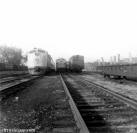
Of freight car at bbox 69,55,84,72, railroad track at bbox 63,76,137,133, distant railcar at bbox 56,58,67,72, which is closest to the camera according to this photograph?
railroad track at bbox 63,76,137,133

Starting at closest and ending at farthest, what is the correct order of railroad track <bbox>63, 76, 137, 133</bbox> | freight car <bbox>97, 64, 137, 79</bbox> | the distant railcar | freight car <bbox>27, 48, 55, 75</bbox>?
1. railroad track <bbox>63, 76, 137, 133</bbox>
2. freight car <bbox>97, 64, 137, 79</bbox>
3. freight car <bbox>27, 48, 55, 75</bbox>
4. the distant railcar

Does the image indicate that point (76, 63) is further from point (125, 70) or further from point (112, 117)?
point (112, 117)

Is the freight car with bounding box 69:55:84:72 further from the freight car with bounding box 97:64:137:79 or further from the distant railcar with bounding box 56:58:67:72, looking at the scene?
the freight car with bounding box 97:64:137:79

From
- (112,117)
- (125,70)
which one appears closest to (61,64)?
(125,70)

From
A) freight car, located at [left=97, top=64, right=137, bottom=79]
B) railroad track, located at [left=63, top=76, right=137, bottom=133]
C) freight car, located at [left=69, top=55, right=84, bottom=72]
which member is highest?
freight car, located at [left=69, top=55, right=84, bottom=72]

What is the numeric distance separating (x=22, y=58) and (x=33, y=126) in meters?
79.0

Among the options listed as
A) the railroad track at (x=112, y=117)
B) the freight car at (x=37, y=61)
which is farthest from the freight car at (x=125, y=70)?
the freight car at (x=37, y=61)

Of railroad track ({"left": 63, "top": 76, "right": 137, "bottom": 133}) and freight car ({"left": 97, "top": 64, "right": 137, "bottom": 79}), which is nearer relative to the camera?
railroad track ({"left": 63, "top": 76, "right": 137, "bottom": 133})

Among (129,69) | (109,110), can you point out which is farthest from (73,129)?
(129,69)

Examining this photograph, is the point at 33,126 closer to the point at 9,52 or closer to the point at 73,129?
the point at 73,129

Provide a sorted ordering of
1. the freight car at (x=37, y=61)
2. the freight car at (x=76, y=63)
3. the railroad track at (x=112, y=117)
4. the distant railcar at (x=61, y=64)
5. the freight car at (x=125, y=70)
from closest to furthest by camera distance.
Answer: the railroad track at (x=112, y=117) → the freight car at (x=125, y=70) → the freight car at (x=37, y=61) → the freight car at (x=76, y=63) → the distant railcar at (x=61, y=64)

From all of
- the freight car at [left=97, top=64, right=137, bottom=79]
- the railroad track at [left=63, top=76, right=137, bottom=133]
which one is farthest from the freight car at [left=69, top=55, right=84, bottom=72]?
the railroad track at [left=63, top=76, right=137, bottom=133]

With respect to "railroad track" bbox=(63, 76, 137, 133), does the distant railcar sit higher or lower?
higher

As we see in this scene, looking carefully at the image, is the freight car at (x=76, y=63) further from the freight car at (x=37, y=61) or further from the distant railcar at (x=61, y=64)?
the freight car at (x=37, y=61)
